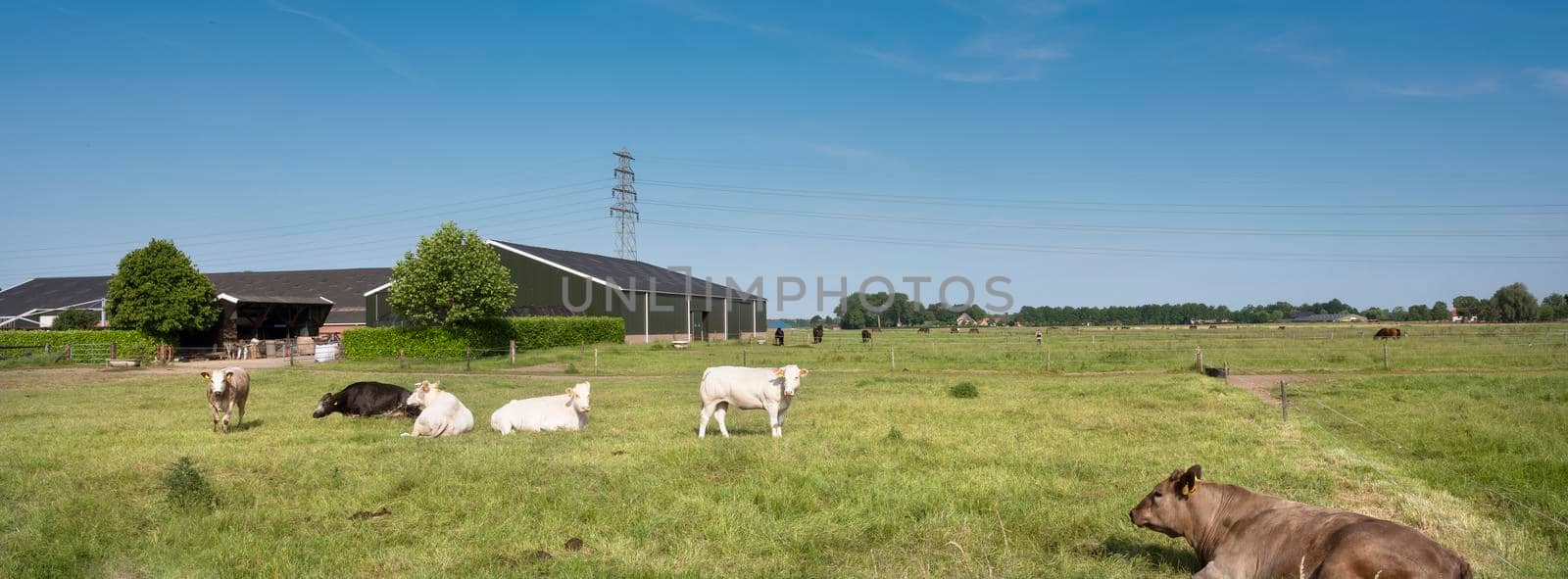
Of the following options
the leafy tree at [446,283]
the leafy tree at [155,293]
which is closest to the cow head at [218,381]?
the leafy tree at [446,283]

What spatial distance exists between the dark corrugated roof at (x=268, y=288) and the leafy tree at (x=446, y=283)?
18.1 m

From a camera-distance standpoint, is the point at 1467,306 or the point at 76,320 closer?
the point at 76,320

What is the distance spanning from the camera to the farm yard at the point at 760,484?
24.4ft

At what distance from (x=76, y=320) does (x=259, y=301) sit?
11.3 meters

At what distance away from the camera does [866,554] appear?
748 cm

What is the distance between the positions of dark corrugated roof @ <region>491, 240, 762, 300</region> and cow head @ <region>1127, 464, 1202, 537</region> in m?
48.7

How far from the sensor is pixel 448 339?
41.0 metres

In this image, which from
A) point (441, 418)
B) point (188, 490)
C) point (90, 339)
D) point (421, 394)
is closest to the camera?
point (188, 490)

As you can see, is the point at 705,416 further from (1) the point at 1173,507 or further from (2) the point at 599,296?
(2) the point at 599,296

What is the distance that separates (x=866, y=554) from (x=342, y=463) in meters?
7.41

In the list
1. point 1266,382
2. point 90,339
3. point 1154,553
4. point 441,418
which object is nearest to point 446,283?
point 90,339

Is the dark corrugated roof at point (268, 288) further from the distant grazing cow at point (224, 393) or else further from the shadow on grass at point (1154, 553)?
the shadow on grass at point (1154, 553)

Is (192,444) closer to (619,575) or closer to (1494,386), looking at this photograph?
(619,575)

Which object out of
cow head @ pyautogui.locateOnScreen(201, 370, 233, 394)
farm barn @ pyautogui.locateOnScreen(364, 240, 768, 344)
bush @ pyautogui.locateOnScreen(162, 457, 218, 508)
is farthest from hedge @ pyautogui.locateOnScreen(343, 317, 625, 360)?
bush @ pyautogui.locateOnScreen(162, 457, 218, 508)
